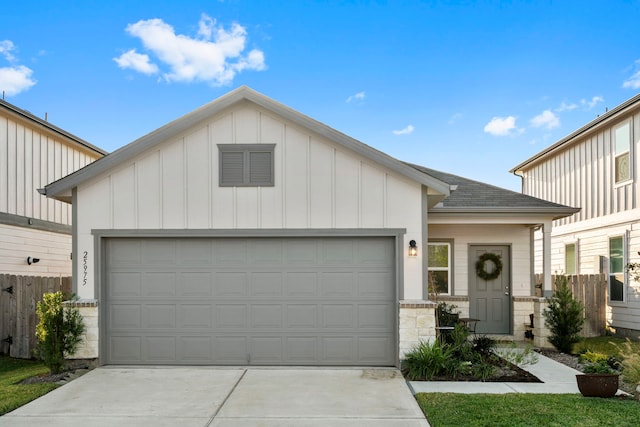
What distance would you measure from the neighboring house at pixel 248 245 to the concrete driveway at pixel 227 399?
550 mm

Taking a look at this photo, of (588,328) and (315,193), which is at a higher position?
(315,193)

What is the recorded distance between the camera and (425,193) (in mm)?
8625

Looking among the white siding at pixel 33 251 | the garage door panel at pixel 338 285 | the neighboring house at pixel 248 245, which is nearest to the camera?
the neighboring house at pixel 248 245

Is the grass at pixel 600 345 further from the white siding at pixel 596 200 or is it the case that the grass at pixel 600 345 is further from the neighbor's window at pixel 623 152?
the neighbor's window at pixel 623 152

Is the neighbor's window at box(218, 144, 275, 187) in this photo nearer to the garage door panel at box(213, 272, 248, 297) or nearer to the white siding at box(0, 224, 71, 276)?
the garage door panel at box(213, 272, 248, 297)

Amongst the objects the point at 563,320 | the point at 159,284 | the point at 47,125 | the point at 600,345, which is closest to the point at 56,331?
the point at 159,284

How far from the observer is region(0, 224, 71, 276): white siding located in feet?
38.3

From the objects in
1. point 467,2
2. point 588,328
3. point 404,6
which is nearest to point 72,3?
point 404,6

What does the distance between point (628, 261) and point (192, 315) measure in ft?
33.8

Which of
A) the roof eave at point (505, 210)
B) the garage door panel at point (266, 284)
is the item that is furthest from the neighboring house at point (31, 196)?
the roof eave at point (505, 210)

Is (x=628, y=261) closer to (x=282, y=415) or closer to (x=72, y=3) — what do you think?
(x=282, y=415)

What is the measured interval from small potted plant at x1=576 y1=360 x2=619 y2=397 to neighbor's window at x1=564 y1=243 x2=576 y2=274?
8889 mm

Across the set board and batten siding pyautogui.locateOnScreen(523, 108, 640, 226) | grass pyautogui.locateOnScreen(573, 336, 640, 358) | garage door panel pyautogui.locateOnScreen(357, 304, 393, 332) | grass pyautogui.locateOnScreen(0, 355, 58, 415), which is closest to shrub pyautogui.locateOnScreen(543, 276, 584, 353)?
grass pyautogui.locateOnScreen(573, 336, 640, 358)

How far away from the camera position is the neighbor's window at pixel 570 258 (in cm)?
1487
